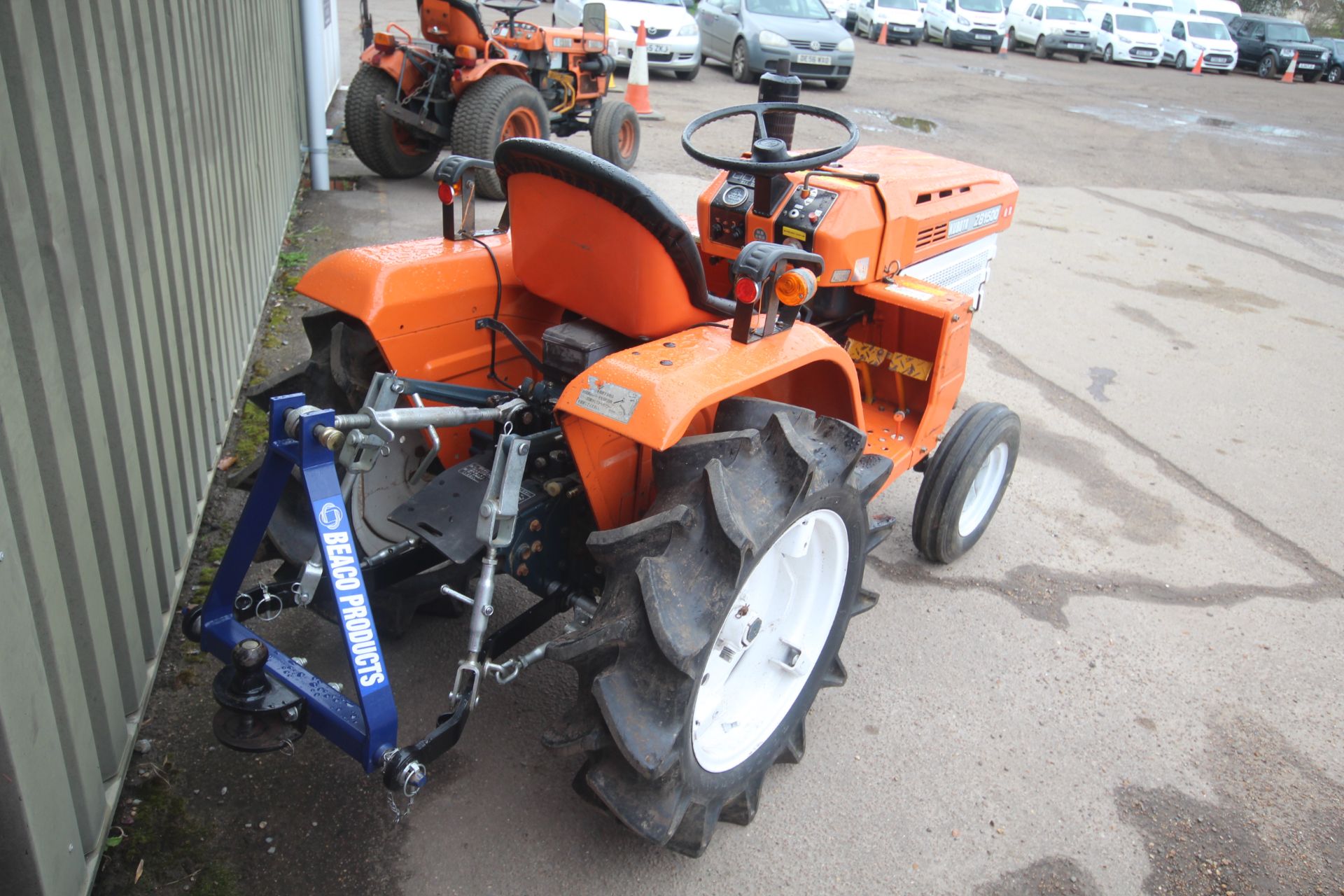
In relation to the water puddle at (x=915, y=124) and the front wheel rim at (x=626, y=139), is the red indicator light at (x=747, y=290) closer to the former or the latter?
the front wheel rim at (x=626, y=139)

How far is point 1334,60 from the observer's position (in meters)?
25.3

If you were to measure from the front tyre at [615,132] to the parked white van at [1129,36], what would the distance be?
20.7 meters

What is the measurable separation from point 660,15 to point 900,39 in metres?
12.0

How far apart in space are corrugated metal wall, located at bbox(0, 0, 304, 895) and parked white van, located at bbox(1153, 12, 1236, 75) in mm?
26953

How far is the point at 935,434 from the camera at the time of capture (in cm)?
353

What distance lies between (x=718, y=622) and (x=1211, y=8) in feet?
107

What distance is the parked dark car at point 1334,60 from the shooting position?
2517 centimetres

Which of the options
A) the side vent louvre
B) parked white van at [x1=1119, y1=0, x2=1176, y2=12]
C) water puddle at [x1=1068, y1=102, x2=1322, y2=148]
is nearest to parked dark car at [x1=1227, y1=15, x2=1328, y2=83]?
parked white van at [x1=1119, y1=0, x2=1176, y2=12]

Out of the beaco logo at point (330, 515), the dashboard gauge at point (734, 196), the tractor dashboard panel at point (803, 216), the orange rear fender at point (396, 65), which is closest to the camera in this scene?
the beaco logo at point (330, 515)

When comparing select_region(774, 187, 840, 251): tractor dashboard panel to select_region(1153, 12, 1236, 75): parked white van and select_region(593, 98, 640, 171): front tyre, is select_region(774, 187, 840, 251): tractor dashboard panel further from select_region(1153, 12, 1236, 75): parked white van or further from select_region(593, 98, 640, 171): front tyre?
select_region(1153, 12, 1236, 75): parked white van

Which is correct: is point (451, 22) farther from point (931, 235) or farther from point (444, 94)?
point (931, 235)

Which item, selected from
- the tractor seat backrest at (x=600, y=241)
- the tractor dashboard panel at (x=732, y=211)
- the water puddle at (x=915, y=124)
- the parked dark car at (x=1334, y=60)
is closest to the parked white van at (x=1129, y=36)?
the parked dark car at (x=1334, y=60)

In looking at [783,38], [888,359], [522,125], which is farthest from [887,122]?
[888,359]

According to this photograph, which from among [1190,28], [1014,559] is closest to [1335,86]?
[1190,28]
